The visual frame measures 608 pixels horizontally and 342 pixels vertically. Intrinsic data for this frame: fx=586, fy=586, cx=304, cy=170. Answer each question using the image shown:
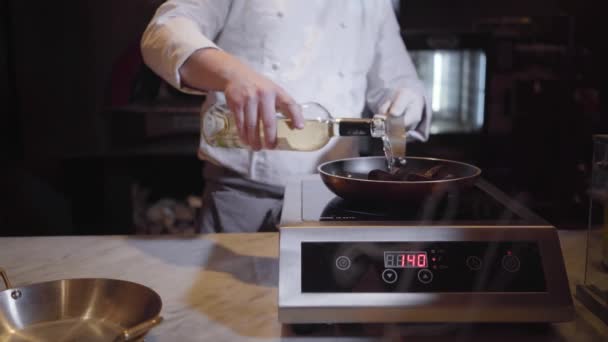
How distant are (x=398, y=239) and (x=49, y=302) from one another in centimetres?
46

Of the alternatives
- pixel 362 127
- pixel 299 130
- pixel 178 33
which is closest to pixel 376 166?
pixel 362 127

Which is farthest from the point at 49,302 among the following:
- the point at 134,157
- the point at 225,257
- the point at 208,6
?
the point at 134,157

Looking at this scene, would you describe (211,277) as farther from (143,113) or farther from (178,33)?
(143,113)

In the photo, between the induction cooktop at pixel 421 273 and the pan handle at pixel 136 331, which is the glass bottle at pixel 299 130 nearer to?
the induction cooktop at pixel 421 273

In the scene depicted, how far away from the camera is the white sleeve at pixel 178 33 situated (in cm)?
117

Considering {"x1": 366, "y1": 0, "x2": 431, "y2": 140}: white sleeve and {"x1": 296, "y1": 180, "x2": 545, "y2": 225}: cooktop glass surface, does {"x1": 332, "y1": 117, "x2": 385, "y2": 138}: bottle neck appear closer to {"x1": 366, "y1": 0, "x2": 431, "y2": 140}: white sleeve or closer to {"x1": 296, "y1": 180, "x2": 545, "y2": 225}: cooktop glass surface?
{"x1": 296, "y1": 180, "x2": 545, "y2": 225}: cooktop glass surface

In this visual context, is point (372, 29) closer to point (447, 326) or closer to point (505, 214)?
point (505, 214)

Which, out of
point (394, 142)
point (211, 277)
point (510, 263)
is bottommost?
point (211, 277)

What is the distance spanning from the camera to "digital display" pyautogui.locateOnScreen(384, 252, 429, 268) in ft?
2.50

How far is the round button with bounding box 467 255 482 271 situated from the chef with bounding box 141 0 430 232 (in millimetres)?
549

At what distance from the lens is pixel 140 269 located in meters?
1.03

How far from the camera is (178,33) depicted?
1.20 m

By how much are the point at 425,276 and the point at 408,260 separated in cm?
3

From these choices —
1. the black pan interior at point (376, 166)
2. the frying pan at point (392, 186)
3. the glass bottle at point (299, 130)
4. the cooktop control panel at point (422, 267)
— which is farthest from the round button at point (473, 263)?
the glass bottle at point (299, 130)
